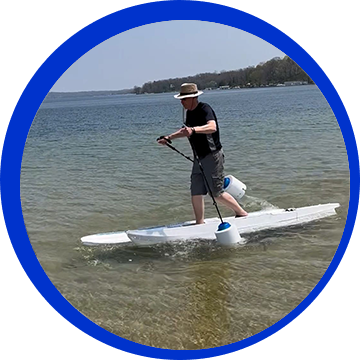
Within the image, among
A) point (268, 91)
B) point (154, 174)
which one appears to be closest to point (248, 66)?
point (268, 91)

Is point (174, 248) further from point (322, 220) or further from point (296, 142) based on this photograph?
point (296, 142)

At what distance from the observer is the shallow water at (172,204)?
281cm

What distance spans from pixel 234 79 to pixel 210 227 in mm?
1014

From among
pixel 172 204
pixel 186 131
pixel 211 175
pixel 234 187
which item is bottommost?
pixel 172 204

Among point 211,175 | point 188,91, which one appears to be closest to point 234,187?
point 211,175

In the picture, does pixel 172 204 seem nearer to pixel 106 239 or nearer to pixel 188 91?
pixel 106 239

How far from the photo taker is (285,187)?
3.67 m

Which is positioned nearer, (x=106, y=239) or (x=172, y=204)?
(x=106, y=239)

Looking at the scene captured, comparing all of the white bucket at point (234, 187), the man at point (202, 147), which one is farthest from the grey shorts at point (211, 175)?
the white bucket at point (234, 187)

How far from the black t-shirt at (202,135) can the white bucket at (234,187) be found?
309mm

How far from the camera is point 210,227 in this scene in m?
3.37

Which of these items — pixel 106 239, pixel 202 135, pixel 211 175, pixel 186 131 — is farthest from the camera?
pixel 106 239

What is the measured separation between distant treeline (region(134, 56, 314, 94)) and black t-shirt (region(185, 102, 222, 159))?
0.49 feet

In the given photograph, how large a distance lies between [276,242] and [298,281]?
0.47 metres
